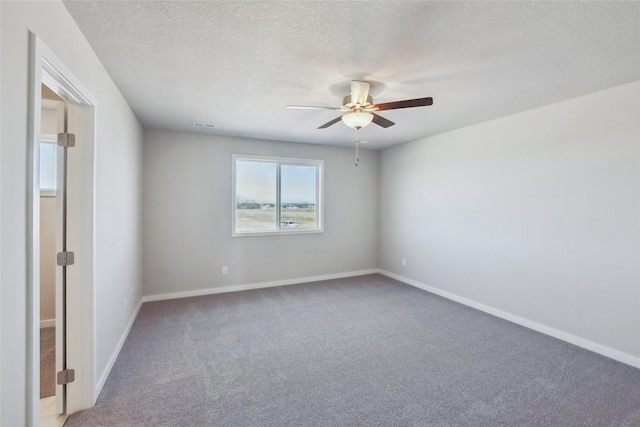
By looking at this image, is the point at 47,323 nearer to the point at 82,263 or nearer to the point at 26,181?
the point at 82,263

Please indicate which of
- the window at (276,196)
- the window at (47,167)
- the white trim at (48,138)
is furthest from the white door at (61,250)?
the window at (276,196)

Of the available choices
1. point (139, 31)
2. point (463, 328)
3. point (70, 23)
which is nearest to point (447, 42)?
point (139, 31)

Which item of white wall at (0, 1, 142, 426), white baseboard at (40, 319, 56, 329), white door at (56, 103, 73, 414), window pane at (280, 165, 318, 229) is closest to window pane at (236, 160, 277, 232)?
window pane at (280, 165, 318, 229)

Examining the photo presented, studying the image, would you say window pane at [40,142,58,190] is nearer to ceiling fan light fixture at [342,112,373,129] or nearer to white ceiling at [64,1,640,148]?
white ceiling at [64,1,640,148]

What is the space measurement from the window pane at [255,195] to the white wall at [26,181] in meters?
1.75

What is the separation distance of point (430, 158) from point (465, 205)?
0.98m

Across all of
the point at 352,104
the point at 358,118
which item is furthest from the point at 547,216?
the point at 352,104

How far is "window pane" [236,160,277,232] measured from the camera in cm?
486

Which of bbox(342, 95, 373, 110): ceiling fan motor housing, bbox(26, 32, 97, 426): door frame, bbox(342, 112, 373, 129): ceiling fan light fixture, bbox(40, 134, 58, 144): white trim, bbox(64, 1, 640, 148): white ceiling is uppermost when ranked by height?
bbox(64, 1, 640, 148): white ceiling

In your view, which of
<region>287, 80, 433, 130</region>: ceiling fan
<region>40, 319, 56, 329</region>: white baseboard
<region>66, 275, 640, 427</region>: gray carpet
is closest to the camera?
<region>66, 275, 640, 427</region>: gray carpet

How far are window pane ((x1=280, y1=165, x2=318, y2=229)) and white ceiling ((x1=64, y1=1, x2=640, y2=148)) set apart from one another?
197 cm

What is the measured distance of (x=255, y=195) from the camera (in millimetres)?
4980

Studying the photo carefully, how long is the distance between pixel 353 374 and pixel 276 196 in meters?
3.29

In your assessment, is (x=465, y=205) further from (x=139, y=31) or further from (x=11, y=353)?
(x=11, y=353)
